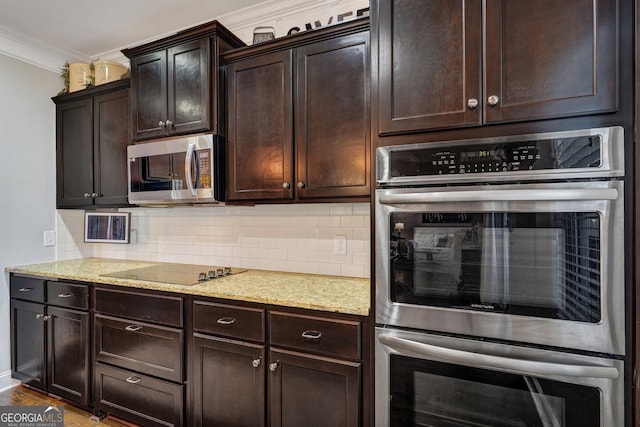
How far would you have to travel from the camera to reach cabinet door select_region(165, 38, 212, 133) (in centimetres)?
207

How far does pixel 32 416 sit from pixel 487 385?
2856 millimetres

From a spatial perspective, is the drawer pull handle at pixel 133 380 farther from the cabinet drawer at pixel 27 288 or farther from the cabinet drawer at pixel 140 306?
the cabinet drawer at pixel 27 288

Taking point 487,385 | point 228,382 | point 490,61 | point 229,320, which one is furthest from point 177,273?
point 490,61

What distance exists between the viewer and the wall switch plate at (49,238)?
9.25 ft

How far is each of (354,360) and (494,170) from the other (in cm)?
96

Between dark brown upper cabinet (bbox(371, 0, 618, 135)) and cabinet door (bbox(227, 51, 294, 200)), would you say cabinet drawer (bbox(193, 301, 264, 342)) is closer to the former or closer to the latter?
cabinet door (bbox(227, 51, 294, 200))

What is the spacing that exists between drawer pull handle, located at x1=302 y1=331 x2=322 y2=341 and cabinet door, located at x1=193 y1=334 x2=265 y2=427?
0.25m

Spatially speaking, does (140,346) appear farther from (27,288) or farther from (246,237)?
(27,288)

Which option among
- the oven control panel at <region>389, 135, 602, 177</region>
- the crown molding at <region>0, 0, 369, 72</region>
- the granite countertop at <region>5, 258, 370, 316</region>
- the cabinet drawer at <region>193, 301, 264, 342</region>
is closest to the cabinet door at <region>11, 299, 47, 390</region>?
the granite countertop at <region>5, 258, 370, 316</region>

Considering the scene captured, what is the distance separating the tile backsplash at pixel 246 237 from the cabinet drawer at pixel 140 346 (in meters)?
0.72

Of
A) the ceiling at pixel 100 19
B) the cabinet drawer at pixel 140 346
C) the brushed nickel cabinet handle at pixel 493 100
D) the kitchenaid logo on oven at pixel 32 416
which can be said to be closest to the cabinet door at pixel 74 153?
the ceiling at pixel 100 19

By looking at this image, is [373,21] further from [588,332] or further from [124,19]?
[124,19]

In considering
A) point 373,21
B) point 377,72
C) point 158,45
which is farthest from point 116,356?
point 373,21

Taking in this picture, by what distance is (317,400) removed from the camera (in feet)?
4.99
